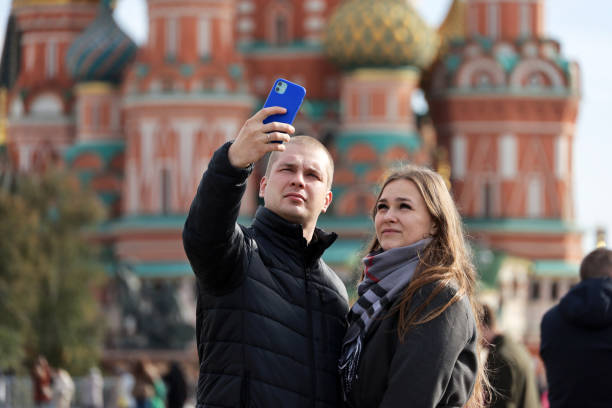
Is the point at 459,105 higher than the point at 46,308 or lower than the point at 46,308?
higher

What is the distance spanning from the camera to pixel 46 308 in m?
35.8

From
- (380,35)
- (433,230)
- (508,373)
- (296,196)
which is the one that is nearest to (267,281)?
(296,196)

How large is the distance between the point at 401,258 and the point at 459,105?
130 ft

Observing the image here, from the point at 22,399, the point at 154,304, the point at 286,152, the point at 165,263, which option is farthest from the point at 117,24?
the point at 286,152

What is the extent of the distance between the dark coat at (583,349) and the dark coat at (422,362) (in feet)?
6.01

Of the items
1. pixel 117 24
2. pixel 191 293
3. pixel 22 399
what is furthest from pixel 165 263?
pixel 22 399

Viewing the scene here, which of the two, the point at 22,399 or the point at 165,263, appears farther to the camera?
the point at 165,263

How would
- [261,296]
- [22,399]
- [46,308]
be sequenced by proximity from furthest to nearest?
[46,308], [22,399], [261,296]

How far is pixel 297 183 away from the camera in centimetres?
579

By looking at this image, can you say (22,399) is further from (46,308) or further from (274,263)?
(274,263)

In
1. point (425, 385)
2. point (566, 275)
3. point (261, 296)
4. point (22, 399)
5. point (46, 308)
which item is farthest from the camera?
point (566, 275)

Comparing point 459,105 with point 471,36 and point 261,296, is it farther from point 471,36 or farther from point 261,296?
point 261,296

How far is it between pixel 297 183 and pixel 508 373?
92.8 inches

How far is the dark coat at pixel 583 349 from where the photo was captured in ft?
23.6
